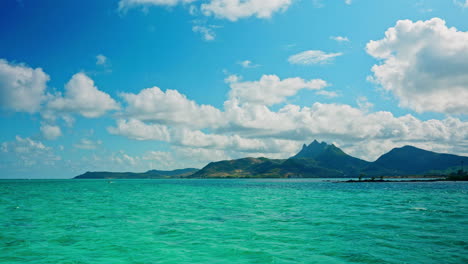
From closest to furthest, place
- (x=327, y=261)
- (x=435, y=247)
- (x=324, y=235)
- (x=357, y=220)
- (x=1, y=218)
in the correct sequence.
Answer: (x=327, y=261), (x=435, y=247), (x=324, y=235), (x=357, y=220), (x=1, y=218)

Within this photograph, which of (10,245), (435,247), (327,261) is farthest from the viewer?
(10,245)

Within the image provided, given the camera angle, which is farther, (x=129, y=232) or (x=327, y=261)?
(x=129, y=232)

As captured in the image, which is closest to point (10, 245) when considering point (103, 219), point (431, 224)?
point (103, 219)

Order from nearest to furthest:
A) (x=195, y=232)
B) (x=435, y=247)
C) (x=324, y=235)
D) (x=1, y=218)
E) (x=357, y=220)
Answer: (x=435, y=247) < (x=324, y=235) < (x=195, y=232) < (x=357, y=220) < (x=1, y=218)

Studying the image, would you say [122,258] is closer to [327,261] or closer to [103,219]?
[327,261]

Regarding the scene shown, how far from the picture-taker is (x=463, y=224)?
3288 cm

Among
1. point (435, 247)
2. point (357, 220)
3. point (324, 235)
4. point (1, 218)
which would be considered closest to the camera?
point (435, 247)

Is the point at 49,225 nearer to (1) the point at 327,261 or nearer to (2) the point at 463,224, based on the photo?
(1) the point at 327,261

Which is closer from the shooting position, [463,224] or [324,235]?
[324,235]

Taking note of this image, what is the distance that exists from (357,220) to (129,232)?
27.7 meters

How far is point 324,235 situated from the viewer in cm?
2847

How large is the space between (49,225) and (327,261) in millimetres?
32263

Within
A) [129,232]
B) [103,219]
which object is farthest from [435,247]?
[103,219]

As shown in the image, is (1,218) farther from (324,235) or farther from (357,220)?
(357,220)
